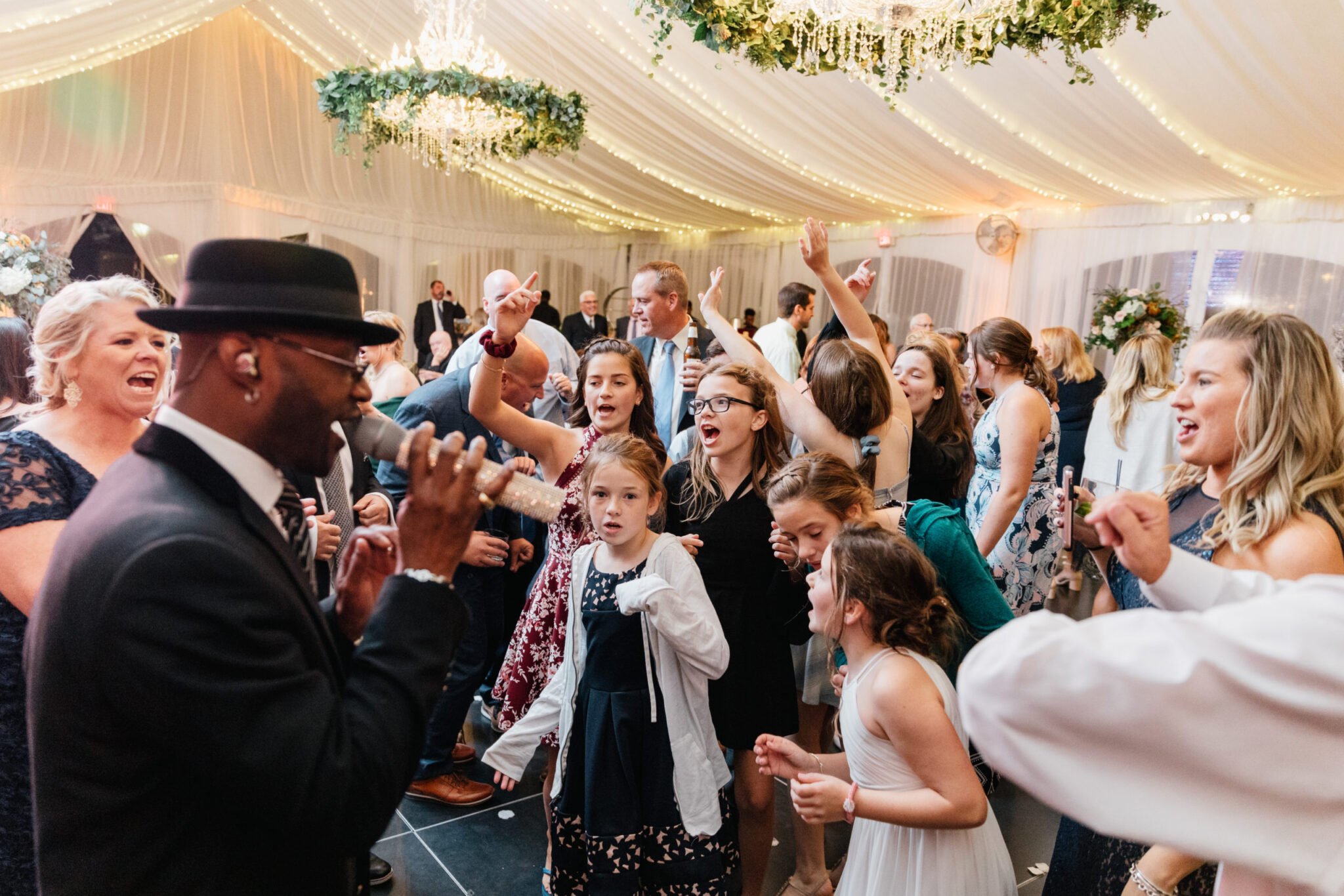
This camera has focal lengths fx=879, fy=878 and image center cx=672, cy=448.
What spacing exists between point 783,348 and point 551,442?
2.78m

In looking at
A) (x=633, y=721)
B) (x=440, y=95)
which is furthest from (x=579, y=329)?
(x=633, y=721)

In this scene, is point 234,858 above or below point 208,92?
below

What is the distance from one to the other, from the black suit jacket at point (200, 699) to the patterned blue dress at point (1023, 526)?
9.80 ft

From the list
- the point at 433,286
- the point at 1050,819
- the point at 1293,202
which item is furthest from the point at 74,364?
the point at 433,286

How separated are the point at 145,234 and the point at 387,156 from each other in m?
3.48

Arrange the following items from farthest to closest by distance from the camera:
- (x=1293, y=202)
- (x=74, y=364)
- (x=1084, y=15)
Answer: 1. (x=1293, y=202)
2. (x=1084, y=15)
3. (x=74, y=364)

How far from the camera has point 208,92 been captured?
417 inches

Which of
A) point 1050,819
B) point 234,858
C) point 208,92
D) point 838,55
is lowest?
point 1050,819

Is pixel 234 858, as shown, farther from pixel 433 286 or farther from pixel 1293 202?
pixel 433 286

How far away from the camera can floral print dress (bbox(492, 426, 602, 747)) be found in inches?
106

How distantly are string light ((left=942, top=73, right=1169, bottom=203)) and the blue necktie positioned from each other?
3.87 m

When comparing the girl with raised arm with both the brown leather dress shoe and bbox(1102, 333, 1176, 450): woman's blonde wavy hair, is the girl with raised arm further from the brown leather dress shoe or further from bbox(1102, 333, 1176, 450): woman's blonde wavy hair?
bbox(1102, 333, 1176, 450): woman's blonde wavy hair

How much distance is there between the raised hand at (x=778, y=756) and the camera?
5.91 ft

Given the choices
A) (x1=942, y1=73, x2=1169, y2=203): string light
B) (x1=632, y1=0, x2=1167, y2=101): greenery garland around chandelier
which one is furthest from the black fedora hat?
(x1=942, y1=73, x2=1169, y2=203): string light
